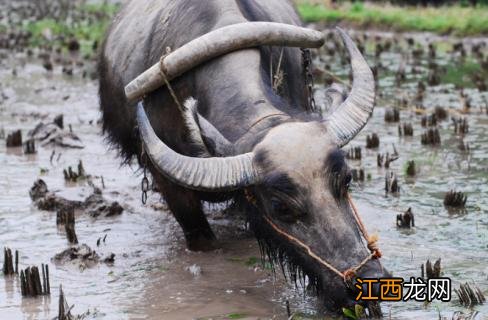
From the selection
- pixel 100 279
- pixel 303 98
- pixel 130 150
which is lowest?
pixel 100 279

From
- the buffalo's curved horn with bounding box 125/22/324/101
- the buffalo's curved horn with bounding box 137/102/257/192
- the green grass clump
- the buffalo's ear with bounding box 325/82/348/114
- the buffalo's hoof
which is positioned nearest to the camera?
the buffalo's curved horn with bounding box 137/102/257/192

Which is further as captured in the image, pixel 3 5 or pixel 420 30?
pixel 3 5

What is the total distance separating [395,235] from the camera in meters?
5.48

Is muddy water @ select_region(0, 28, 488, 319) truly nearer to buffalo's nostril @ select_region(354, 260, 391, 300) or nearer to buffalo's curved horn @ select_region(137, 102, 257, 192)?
buffalo's nostril @ select_region(354, 260, 391, 300)

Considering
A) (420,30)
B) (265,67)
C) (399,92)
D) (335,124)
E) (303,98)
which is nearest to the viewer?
(335,124)

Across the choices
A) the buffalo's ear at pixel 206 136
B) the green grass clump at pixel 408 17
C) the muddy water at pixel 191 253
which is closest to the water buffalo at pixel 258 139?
the buffalo's ear at pixel 206 136

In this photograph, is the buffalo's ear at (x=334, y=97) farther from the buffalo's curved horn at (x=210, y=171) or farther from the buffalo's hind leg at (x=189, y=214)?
the buffalo's hind leg at (x=189, y=214)

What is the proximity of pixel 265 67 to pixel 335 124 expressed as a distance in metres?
0.82

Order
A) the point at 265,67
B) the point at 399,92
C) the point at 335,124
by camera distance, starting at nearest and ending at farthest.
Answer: the point at 335,124, the point at 265,67, the point at 399,92

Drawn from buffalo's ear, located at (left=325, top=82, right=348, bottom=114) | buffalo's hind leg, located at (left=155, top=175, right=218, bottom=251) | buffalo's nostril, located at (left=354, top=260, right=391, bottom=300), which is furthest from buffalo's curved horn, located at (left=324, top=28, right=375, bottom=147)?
buffalo's hind leg, located at (left=155, top=175, right=218, bottom=251)

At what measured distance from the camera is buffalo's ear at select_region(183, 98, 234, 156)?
411 centimetres

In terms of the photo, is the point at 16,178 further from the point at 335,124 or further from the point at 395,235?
the point at 335,124

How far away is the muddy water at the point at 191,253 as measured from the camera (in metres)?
4.39

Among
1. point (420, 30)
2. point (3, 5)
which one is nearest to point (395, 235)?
point (420, 30)
